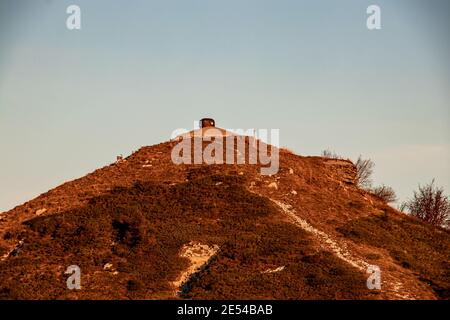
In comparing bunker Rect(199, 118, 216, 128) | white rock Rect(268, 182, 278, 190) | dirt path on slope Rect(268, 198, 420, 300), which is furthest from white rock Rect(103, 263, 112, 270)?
bunker Rect(199, 118, 216, 128)

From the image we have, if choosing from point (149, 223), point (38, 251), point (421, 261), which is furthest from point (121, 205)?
point (421, 261)

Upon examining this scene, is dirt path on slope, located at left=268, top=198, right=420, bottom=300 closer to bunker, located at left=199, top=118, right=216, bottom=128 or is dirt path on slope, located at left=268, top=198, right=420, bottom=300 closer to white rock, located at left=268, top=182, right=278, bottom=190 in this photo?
white rock, located at left=268, top=182, right=278, bottom=190

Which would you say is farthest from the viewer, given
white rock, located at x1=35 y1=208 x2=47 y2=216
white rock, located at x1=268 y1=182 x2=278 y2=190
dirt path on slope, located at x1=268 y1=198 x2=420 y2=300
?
white rock, located at x1=268 y1=182 x2=278 y2=190

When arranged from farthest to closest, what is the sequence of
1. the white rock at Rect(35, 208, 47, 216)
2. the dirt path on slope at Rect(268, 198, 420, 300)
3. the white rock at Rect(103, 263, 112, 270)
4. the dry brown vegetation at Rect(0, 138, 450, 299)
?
the white rock at Rect(35, 208, 47, 216) → the white rock at Rect(103, 263, 112, 270) → the dry brown vegetation at Rect(0, 138, 450, 299) → the dirt path on slope at Rect(268, 198, 420, 300)

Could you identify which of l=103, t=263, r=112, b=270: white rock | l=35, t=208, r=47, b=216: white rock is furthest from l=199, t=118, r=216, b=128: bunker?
l=103, t=263, r=112, b=270: white rock

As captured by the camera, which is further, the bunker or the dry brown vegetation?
the bunker

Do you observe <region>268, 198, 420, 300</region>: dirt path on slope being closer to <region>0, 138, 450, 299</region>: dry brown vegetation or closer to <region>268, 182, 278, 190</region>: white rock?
<region>0, 138, 450, 299</region>: dry brown vegetation

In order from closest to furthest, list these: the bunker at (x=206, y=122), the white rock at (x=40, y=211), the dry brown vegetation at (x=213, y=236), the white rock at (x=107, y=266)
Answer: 1. the dry brown vegetation at (x=213, y=236)
2. the white rock at (x=107, y=266)
3. the white rock at (x=40, y=211)
4. the bunker at (x=206, y=122)

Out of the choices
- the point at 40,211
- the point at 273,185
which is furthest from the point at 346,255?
the point at 40,211

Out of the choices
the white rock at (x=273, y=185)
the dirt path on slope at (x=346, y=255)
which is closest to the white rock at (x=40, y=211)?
the dirt path on slope at (x=346, y=255)

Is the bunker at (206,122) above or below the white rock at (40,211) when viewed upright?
above

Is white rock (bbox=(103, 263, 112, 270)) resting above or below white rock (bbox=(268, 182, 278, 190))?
below

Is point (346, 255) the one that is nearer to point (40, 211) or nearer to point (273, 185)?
point (273, 185)

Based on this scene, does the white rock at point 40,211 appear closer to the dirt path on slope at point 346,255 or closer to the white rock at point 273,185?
the dirt path on slope at point 346,255
